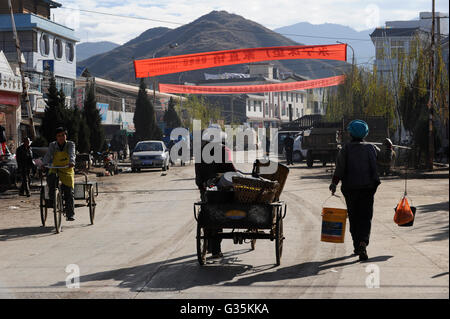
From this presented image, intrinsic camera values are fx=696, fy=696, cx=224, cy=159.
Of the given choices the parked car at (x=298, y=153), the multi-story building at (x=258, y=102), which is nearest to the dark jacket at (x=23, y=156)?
the parked car at (x=298, y=153)

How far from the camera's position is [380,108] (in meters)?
48.8

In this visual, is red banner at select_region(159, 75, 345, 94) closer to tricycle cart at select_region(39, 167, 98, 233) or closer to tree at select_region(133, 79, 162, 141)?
tree at select_region(133, 79, 162, 141)

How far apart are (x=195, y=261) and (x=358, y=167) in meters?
2.51

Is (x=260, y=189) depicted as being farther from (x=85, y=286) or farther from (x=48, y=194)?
(x=48, y=194)

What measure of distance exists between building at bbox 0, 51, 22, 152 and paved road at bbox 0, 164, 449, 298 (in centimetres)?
2065

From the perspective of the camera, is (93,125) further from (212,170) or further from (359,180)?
(359,180)

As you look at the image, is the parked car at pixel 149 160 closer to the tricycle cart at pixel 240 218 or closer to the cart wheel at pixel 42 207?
the cart wheel at pixel 42 207

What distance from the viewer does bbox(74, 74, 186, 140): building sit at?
197 ft

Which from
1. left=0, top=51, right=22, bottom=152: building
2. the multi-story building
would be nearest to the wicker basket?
left=0, top=51, right=22, bottom=152: building

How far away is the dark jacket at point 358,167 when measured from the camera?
919 cm

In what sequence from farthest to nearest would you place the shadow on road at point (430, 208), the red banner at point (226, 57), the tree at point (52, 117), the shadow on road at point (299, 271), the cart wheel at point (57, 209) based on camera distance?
the red banner at point (226, 57), the tree at point (52, 117), the shadow on road at point (430, 208), the cart wheel at point (57, 209), the shadow on road at point (299, 271)

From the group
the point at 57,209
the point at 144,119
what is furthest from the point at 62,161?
the point at 144,119

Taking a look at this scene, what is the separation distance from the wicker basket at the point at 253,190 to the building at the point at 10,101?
28.5 metres
